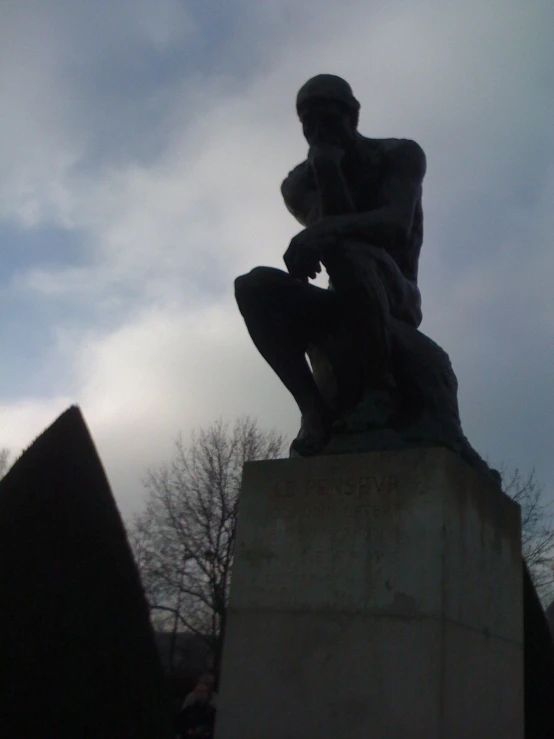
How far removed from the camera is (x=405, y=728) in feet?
10.6

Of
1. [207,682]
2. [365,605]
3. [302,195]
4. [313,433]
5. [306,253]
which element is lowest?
[207,682]

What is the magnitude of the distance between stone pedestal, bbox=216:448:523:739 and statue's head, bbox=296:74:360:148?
1883mm

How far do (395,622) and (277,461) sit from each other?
1.05m

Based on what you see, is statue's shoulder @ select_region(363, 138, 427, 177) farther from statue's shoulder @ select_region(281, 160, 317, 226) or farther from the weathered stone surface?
the weathered stone surface

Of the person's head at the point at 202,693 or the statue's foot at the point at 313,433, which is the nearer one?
the statue's foot at the point at 313,433

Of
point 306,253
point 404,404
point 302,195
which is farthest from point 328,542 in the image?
point 302,195

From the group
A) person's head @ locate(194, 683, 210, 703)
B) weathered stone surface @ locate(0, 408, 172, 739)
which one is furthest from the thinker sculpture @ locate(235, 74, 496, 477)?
person's head @ locate(194, 683, 210, 703)

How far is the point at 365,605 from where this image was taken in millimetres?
3506

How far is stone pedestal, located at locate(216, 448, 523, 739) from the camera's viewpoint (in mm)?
3332

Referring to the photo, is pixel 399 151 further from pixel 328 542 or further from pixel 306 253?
pixel 328 542

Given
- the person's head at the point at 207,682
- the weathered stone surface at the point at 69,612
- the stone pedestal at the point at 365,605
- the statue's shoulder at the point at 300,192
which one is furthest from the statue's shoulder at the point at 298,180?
the person's head at the point at 207,682

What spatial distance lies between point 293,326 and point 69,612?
5186mm

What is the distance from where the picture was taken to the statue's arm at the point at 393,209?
165 inches

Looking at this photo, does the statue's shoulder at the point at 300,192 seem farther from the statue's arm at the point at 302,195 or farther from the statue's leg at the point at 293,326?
the statue's leg at the point at 293,326
